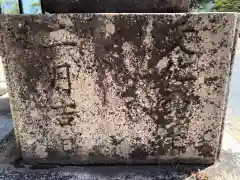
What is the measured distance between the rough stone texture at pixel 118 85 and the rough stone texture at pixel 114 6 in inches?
6.3

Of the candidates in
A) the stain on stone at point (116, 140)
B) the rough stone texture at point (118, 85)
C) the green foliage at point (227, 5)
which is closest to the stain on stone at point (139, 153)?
the rough stone texture at point (118, 85)

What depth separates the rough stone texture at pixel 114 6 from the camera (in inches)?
69.6

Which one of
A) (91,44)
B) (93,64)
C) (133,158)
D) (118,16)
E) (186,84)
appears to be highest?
(118,16)

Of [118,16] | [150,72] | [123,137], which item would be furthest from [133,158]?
[118,16]

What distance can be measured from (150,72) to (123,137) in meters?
0.47

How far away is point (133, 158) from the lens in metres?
1.91

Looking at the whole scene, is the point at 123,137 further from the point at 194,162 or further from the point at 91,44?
the point at 91,44

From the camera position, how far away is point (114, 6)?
1800 mm

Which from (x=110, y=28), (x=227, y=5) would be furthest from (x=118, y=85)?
(x=227, y=5)

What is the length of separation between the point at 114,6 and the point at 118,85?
0.51 m

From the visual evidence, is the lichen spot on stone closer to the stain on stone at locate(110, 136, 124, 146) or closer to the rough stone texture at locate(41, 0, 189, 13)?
the rough stone texture at locate(41, 0, 189, 13)

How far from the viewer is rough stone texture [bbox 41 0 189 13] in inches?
69.6

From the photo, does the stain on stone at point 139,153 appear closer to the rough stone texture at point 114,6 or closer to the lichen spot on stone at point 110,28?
the lichen spot on stone at point 110,28

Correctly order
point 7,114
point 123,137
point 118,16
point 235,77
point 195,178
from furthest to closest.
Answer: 1. point 235,77
2. point 7,114
3. point 123,137
4. point 195,178
5. point 118,16
